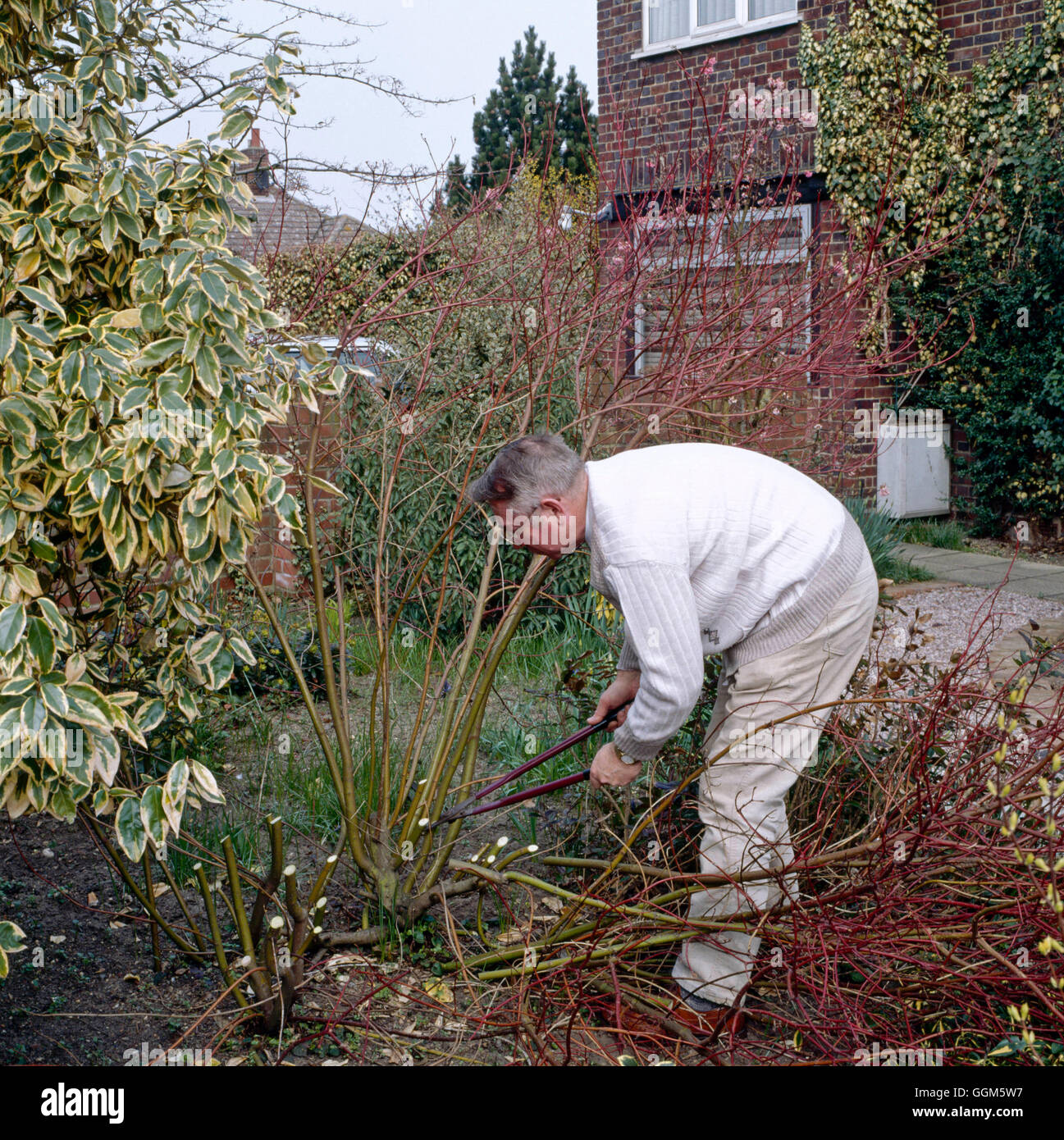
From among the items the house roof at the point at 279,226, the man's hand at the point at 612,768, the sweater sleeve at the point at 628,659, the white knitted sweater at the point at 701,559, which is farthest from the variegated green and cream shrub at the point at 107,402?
the house roof at the point at 279,226

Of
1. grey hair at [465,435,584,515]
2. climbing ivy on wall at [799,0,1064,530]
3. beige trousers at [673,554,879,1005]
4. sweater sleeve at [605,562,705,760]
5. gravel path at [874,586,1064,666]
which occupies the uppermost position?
climbing ivy on wall at [799,0,1064,530]

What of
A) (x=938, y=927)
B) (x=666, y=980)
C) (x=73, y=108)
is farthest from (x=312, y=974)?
(x=73, y=108)

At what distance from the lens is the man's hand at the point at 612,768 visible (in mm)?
2938

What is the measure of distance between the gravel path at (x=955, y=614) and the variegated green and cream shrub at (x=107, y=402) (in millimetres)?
4488

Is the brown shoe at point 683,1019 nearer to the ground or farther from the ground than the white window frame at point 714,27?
nearer to the ground

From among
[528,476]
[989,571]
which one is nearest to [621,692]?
[528,476]

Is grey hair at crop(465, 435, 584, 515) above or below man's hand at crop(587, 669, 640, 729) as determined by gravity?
above

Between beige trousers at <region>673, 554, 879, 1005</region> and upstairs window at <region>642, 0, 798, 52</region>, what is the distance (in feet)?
31.4

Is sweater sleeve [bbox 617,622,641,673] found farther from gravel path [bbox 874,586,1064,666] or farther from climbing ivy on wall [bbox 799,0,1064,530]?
climbing ivy on wall [bbox 799,0,1064,530]

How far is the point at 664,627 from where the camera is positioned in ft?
8.80

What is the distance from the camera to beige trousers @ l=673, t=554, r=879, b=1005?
2.96 m

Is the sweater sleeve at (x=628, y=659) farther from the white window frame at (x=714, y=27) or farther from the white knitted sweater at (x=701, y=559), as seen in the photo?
the white window frame at (x=714, y=27)

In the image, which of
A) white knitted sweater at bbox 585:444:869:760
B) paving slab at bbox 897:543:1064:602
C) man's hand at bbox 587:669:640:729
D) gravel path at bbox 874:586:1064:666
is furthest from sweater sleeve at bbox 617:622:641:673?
paving slab at bbox 897:543:1064:602
